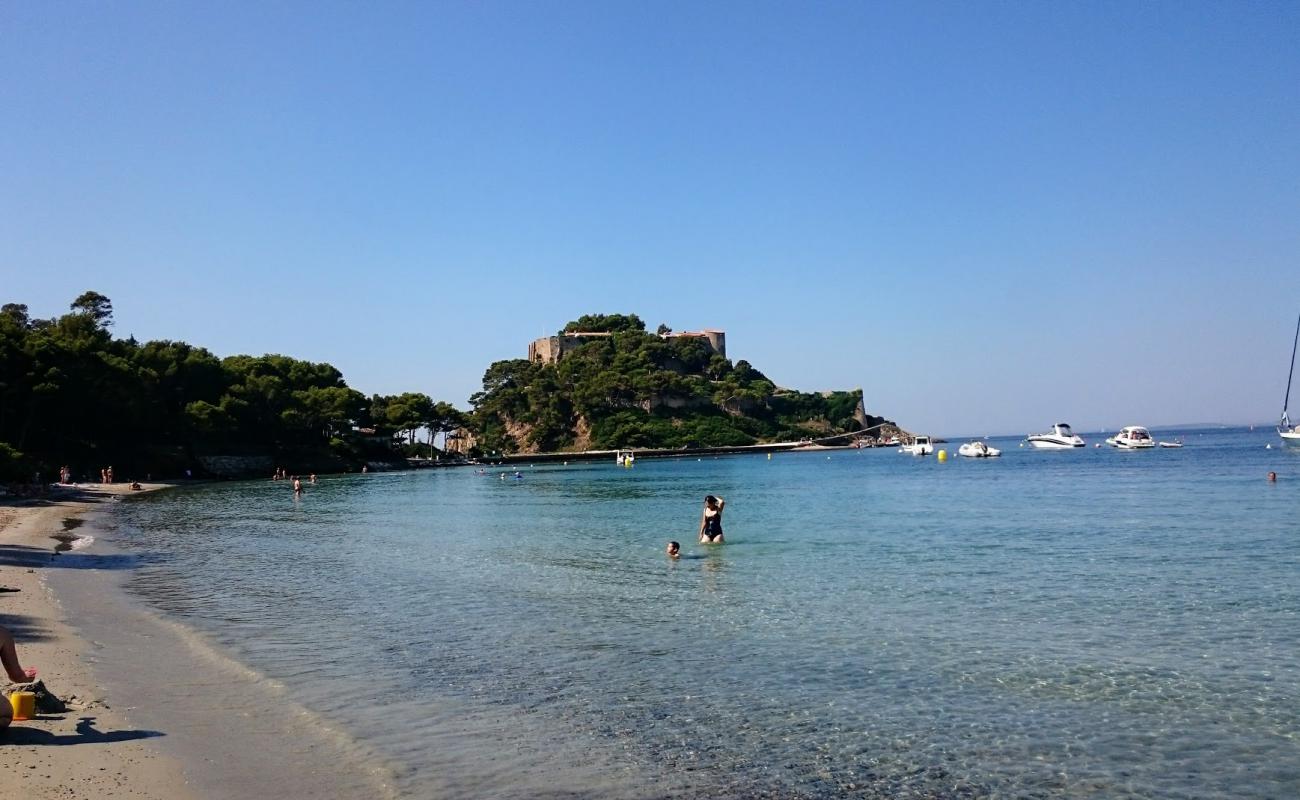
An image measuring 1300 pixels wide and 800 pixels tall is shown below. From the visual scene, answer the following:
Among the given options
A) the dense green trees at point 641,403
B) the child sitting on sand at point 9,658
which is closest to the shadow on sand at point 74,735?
the child sitting on sand at point 9,658

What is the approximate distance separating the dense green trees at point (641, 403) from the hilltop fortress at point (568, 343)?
301cm

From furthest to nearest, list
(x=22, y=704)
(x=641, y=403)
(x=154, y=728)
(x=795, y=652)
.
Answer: (x=641, y=403), (x=795, y=652), (x=154, y=728), (x=22, y=704)

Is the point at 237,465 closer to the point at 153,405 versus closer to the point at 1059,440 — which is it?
the point at 153,405

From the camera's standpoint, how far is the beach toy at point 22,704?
827 centimetres

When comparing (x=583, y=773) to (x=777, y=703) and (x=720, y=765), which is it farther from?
(x=777, y=703)

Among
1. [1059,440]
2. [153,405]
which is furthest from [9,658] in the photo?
[1059,440]

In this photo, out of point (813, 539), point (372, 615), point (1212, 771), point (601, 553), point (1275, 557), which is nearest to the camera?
point (1212, 771)

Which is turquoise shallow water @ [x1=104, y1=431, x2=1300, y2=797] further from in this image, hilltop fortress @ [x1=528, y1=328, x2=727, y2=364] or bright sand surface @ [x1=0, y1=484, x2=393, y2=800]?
hilltop fortress @ [x1=528, y1=328, x2=727, y2=364]

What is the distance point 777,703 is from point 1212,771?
391 cm

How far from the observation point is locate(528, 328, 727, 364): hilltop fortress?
181 m

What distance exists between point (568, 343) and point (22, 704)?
175m

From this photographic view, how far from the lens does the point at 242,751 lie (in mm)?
8141

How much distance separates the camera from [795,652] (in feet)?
40.4

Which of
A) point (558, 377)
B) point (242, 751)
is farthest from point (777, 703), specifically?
point (558, 377)
